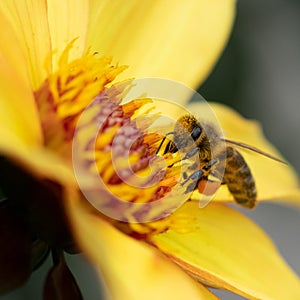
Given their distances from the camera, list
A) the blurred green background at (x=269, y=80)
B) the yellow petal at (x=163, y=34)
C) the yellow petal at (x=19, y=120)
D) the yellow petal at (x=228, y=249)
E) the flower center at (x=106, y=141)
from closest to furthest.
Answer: the yellow petal at (x=19, y=120) < the flower center at (x=106, y=141) < the yellow petal at (x=228, y=249) < the yellow petal at (x=163, y=34) < the blurred green background at (x=269, y=80)

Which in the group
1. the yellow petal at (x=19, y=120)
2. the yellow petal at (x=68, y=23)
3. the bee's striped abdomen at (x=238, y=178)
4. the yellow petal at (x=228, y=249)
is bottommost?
the yellow petal at (x=228, y=249)

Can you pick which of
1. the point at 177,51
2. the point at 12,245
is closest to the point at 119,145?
the point at 12,245

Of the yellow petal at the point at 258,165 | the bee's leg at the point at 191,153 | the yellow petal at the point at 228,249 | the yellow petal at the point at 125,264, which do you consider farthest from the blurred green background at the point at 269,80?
the yellow petal at the point at 125,264

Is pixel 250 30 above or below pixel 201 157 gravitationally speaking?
below

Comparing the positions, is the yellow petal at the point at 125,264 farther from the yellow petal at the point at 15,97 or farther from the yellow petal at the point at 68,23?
the yellow petal at the point at 68,23


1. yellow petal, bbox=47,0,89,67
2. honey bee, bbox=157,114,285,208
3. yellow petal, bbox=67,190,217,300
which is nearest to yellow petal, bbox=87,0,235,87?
yellow petal, bbox=47,0,89,67

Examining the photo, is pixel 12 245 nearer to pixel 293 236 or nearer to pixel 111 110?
pixel 111 110

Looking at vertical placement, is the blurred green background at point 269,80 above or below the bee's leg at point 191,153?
below
